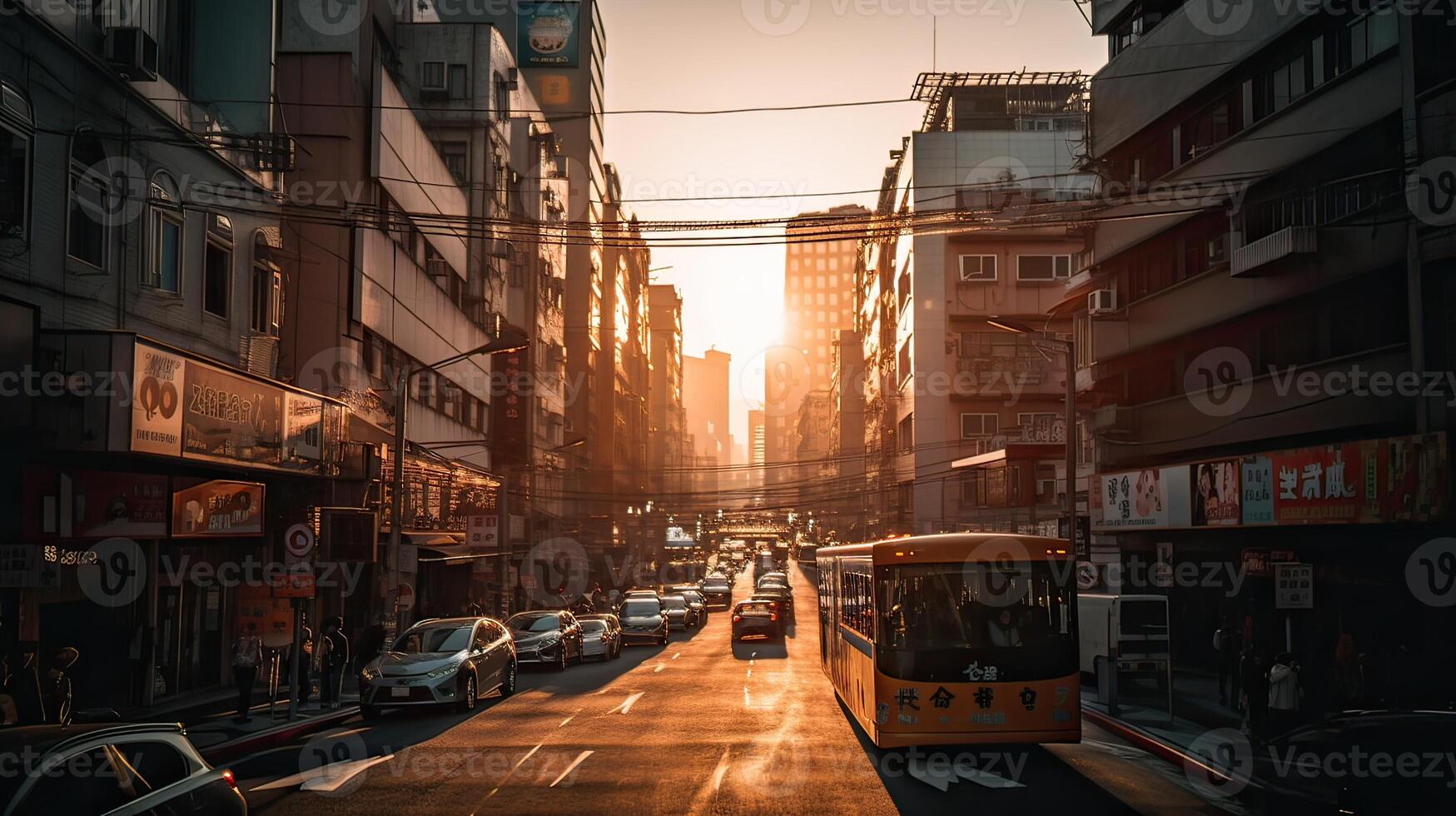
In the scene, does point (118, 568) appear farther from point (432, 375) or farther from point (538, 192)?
point (538, 192)

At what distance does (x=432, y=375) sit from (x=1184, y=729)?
106 ft

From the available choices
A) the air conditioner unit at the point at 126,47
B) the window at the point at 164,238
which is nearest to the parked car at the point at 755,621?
the window at the point at 164,238

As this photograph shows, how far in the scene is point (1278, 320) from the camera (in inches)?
1176

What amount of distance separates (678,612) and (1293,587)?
39.8m

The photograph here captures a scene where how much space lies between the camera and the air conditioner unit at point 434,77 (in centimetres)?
5391

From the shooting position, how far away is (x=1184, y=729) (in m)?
20.9

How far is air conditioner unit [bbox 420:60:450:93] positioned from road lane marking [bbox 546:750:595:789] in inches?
1648

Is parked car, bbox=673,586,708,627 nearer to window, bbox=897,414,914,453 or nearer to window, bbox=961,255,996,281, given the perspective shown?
window, bbox=897,414,914,453

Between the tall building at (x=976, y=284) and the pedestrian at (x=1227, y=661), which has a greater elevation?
the tall building at (x=976, y=284)

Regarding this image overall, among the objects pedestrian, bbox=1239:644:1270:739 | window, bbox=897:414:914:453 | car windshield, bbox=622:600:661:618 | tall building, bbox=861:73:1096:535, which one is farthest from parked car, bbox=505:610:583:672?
window, bbox=897:414:914:453

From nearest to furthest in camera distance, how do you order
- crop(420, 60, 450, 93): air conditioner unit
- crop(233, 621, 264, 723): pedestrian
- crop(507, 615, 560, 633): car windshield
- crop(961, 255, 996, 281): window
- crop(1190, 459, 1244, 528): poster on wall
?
crop(233, 621, 264, 723): pedestrian
crop(1190, 459, 1244, 528): poster on wall
crop(507, 615, 560, 633): car windshield
crop(420, 60, 450, 93): air conditioner unit
crop(961, 255, 996, 281): window

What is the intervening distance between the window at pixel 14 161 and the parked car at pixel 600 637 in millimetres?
23092

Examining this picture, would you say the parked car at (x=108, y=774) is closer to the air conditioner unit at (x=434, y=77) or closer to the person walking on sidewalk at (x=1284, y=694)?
the person walking on sidewalk at (x=1284, y=694)

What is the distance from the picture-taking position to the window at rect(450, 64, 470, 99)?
179 feet
